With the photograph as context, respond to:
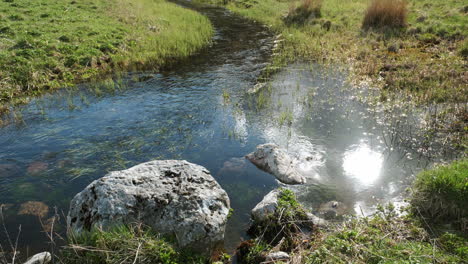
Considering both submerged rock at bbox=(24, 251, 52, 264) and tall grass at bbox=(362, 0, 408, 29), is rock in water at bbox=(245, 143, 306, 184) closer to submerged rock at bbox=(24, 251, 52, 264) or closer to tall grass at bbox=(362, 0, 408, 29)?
submerged rock at bbox=(24, 251, 52, 264)

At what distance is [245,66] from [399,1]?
42.4 feet

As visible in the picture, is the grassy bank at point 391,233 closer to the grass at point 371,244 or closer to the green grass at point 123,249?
the grass at point 371,244

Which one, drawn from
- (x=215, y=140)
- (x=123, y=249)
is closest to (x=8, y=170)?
(x=123, y=249)

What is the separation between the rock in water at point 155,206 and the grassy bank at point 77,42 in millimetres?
9963

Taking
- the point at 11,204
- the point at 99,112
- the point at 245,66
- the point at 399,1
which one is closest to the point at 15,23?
the point at 99,112

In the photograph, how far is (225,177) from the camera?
9320 millimetres

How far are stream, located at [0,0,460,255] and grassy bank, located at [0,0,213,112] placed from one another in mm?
1718

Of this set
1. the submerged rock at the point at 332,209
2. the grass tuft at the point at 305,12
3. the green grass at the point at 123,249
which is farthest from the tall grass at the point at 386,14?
the green grass at the point at 123,249

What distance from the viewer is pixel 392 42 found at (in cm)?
1966

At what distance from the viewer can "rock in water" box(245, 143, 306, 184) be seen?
9086 millimetres

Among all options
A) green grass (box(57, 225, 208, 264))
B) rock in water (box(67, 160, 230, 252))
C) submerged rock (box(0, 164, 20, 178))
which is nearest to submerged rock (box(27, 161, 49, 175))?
submerged rock (box(0, 164, 20, 178))

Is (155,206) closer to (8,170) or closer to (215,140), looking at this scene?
(215,140)

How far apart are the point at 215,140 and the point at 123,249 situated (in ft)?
19.8

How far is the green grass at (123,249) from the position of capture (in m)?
5.55
